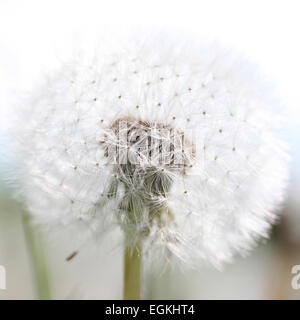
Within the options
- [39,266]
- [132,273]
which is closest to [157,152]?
[132,273]

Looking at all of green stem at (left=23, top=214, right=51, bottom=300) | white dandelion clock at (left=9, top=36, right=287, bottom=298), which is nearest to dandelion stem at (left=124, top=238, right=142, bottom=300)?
white dandelion clock at (left=9, top=36, right=287, bottom=298)

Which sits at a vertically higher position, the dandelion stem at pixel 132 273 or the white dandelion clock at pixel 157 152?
the white dandelion clock at pixel 157 152

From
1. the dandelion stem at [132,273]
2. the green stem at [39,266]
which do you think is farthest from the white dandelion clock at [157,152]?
the green stem at [39,266]

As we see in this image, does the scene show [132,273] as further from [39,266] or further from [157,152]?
[157,152]

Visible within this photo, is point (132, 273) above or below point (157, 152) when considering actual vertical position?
below

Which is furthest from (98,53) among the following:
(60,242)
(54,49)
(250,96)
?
(60,242)

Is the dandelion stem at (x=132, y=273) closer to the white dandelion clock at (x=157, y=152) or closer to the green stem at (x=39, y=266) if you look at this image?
the white dandelion clock at (x=157, y=152)

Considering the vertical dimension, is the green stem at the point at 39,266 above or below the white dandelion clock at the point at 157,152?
below
